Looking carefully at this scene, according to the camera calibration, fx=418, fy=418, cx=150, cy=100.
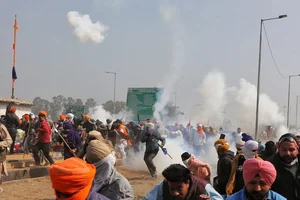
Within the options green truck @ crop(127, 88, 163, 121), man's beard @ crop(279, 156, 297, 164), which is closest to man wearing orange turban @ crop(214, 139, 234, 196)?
man's beard @ crop(279, 156, 297, 164)

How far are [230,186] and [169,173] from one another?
1887 millimetres

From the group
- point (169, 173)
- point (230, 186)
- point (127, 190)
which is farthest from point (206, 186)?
point (230, 186)

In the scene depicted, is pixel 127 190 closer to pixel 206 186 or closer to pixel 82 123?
pixel 206 186

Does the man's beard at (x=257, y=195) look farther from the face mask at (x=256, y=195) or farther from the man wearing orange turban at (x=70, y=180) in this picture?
the man wearing orange turban at (x=70, y=180)

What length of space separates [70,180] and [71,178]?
14mm

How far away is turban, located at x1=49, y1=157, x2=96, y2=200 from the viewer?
261 cm

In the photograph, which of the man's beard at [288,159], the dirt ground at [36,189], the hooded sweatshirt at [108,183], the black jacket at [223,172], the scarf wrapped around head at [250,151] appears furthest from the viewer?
the dirt ground at [36,189]

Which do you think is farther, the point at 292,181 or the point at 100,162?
the point at 292,181

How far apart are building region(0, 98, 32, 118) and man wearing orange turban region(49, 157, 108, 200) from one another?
2025cm

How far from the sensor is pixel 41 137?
11.5m

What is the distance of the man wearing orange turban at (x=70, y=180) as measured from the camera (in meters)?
2.61

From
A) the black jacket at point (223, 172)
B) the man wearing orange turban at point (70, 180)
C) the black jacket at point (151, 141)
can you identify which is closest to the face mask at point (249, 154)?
the black jacket at point (223, 172)

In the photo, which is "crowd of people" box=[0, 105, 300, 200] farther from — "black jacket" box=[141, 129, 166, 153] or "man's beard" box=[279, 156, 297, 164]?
"black jacket" box=[141, 129, 166, 153]

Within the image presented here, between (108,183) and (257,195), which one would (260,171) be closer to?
(257,195)
